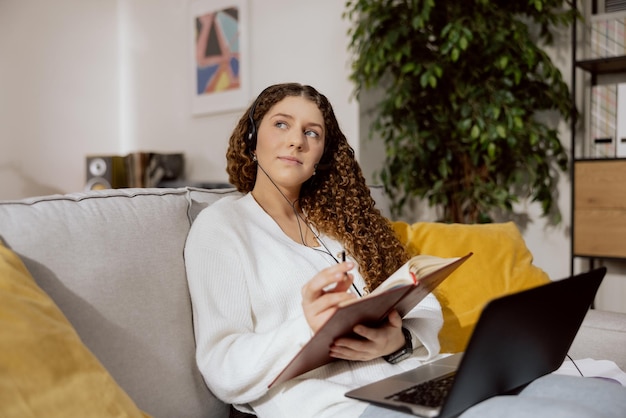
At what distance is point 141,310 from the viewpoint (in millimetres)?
1143

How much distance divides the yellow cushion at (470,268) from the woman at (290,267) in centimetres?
17

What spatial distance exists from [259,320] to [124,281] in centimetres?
27

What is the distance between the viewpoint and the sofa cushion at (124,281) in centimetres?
105

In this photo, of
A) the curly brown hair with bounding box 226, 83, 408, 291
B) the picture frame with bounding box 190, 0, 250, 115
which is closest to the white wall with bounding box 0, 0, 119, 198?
the picture frame with bounding box 190, 0, 250, 115

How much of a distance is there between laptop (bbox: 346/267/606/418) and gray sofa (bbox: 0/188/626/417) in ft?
1.15

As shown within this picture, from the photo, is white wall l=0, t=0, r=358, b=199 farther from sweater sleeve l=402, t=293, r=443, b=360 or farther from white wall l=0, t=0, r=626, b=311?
sweater sleeve l=402, t=293, r=443, b=360

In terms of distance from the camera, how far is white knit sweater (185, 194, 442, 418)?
108 cm

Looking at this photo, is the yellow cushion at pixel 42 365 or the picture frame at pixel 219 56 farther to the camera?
the picture frame at pixel 219 56

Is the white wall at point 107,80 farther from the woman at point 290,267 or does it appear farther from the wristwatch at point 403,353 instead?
the wristwatch at point 403,353

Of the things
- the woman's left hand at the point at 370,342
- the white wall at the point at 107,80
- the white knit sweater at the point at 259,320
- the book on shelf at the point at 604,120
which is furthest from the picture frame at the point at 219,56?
the woman's left hand at the point at 370,342

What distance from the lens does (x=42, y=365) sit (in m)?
0.81

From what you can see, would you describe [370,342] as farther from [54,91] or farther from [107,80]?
[107,80]

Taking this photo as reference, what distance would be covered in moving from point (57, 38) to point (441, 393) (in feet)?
12.0

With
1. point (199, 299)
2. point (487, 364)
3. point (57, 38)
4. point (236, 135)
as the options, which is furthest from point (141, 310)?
point (57, 38)
